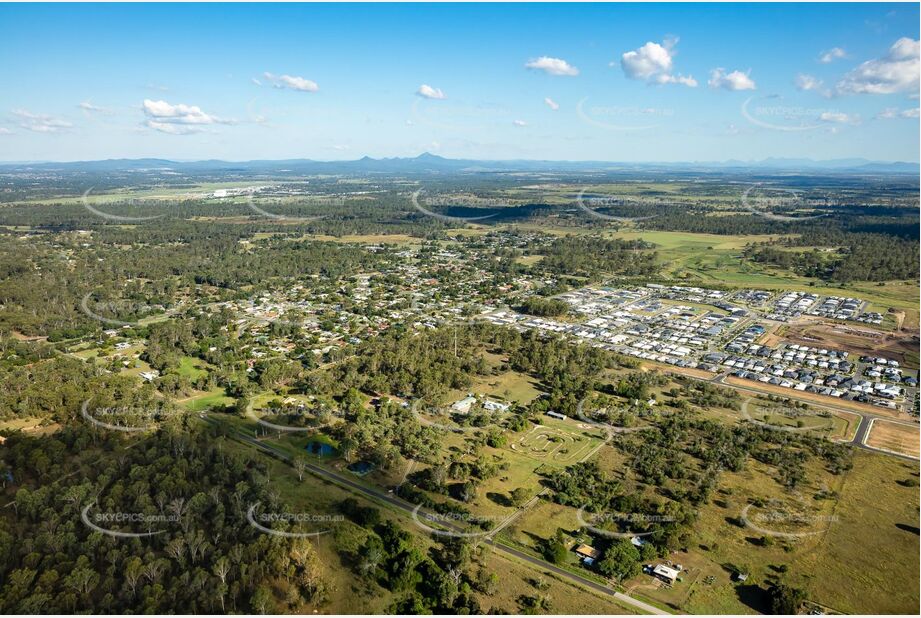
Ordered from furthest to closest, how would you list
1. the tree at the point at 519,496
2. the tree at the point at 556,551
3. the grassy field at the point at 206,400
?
the grassy field at the point at 206,400, the tree at the point at 519,496, the tree at the point at 556,551

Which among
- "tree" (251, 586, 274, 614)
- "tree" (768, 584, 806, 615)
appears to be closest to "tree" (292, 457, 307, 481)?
"tree" (251, 586, 274, 614)

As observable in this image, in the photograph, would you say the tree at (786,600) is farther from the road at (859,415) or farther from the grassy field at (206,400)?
the grassy field at (206,400)

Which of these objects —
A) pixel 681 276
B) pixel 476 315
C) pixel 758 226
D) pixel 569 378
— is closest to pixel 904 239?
pixel 758 226

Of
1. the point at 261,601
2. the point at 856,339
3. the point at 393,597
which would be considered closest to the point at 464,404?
the point at 393,597

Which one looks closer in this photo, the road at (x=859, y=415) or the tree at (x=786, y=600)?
the tree at (x=786, y=600)

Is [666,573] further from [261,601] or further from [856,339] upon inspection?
[856,339]

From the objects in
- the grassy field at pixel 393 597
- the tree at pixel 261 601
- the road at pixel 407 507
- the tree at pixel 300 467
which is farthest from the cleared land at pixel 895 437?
the tree at pixel 261 601

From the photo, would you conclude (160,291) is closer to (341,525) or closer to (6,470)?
(6,470)

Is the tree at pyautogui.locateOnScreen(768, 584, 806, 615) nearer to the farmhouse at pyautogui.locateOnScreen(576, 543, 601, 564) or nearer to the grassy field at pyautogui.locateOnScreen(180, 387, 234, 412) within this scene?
the farmhouse at pyautogui.locateOnScreen(576, 543, 601, 564)
